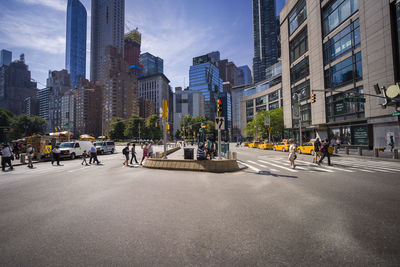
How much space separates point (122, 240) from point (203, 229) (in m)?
1.52

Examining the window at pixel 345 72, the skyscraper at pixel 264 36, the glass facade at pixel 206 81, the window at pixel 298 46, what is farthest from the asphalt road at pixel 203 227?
the skyscraper at pixel 264 36

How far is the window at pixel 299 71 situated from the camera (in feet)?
118

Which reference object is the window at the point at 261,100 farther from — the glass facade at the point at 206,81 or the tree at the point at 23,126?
the glass facade at the point at 206,81

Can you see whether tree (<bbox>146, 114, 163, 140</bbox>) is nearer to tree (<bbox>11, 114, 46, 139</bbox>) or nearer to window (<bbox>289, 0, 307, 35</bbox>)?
tree (<bbox>11, 114, 46, 139</bbox>)

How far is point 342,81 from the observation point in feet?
90.8

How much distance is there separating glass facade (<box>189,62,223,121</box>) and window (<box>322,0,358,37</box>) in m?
135

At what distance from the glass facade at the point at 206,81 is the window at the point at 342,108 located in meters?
139

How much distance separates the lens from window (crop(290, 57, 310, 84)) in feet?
118

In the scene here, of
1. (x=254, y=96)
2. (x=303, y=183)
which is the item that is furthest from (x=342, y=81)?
(x=254, y=96)

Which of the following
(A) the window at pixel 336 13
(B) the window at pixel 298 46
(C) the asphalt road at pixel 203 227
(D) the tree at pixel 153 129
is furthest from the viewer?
(D) the tree at pixel 153 129

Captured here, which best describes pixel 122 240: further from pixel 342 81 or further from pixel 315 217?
pixel 342 81

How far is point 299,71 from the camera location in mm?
38375

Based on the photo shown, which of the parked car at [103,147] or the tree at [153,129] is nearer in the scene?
the parked car at [103,147]

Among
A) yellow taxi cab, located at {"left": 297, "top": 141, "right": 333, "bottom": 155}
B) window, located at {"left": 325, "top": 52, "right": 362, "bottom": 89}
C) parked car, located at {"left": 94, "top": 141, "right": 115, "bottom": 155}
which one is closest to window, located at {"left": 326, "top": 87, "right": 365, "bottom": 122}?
window, located at {"left": 325, "top": 52, "right": 362, "bottom": 89}
